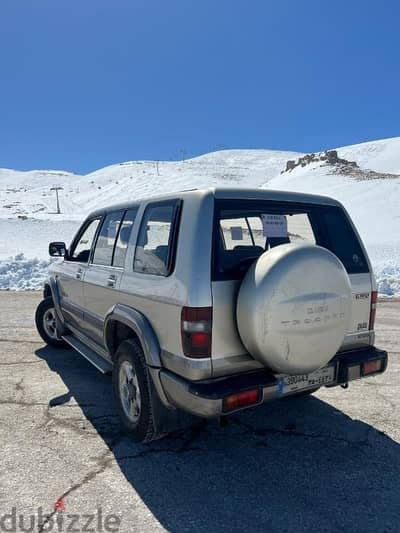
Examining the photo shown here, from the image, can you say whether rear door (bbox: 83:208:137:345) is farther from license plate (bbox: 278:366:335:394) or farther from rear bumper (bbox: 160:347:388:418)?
license plate (bbox: 278:366:335:394)

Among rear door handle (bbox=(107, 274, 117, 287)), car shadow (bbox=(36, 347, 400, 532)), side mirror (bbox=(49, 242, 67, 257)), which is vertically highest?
side mirror (bbox=(49, 242, 67, 257))

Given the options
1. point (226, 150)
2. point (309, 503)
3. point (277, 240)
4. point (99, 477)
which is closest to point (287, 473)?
point (309, 503)

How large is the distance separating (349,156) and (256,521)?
90.4 metres

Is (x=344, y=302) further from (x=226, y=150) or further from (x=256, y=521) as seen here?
(x=226, y=150)

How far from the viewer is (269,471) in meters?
2.85

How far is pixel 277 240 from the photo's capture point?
→ 123 inches

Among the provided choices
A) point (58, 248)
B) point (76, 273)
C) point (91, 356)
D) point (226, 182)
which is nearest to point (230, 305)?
point (91, 356)

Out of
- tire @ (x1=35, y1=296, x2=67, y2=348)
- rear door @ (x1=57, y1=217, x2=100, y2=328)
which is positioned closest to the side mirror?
rear door @ (x1=57, y1=217, x2=100, y2=328)

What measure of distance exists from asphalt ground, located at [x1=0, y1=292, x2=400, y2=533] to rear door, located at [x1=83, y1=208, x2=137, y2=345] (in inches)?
32.1

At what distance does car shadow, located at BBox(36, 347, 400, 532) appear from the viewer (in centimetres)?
239

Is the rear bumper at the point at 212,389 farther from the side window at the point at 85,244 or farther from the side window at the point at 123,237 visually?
the side window at the point at 85,244

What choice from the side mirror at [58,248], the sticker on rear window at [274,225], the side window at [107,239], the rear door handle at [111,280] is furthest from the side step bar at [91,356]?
the sticker on rear window at [274,225]

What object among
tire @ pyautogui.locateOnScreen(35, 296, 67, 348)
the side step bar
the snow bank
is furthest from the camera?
the snow bank

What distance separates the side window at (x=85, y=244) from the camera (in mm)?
4535
